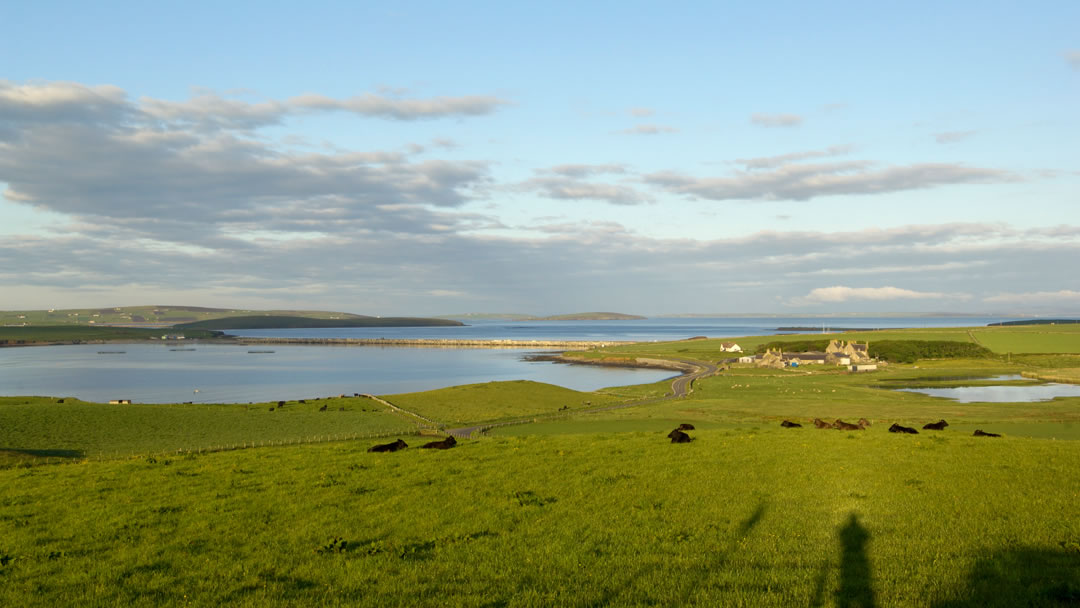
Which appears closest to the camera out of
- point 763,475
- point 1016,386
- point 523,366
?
point 763,475

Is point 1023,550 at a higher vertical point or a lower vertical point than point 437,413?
higher

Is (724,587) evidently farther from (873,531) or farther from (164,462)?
(164,462)

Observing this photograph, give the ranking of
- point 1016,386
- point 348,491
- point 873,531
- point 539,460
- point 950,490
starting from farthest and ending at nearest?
point 1016,386 → point 539,460 → point 348,491 → point 950,490 → point 873,531

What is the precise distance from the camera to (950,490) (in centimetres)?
1833

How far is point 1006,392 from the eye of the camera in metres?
95.8

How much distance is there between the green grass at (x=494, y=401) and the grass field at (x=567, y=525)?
3860 cm

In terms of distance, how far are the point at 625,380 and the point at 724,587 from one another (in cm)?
13147

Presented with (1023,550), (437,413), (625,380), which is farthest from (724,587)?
(625,380)

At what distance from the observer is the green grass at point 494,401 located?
70875 mm

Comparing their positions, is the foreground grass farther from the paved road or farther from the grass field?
the paved road

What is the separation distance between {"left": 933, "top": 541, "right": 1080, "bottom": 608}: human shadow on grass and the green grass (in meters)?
55.0

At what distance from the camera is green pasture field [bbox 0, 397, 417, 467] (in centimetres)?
4616

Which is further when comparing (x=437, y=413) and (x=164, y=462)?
(x=437, y=413)

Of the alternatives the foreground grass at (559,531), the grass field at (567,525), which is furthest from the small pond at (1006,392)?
the foreground grass at (559,531)
